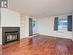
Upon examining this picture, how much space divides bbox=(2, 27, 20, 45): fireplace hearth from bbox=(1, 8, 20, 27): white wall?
0.26 meters

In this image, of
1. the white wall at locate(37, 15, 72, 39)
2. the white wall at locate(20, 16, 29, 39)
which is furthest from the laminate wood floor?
the white wall at locate(20, 16, 29, 39)

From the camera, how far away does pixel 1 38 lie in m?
5.50

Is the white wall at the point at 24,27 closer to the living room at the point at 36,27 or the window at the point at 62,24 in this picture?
the living room at the point at 36,27

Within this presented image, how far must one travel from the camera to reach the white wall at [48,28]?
8.40 m

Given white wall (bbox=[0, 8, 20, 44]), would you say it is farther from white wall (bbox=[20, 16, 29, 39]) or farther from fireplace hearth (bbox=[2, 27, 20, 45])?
white wall (bbox=[20, 16, 29, 39])

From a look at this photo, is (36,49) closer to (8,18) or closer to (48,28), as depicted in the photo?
(8,18)

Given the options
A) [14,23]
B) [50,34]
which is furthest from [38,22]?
[14,23]

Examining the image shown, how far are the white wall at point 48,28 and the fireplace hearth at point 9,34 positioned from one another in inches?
158

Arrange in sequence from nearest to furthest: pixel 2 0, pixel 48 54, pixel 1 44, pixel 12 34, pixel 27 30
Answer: pixel 48 54 < pixel 2 0 < pixel 1 44 < pixel 12 34 < pixel 27 30

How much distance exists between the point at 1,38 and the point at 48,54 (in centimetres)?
313

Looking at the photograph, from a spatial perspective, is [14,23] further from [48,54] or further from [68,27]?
[68,27]

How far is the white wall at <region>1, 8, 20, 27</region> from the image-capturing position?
5.57 m

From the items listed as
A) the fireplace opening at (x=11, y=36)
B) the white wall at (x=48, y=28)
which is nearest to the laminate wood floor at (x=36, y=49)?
the fireplace opening at (x=11, y=36)

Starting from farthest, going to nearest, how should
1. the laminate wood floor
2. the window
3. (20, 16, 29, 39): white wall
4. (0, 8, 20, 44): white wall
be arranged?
(20, 16, 29, 39): white wall → the window → (0, 8, 20, 44): white wall → the laminate wood floor
